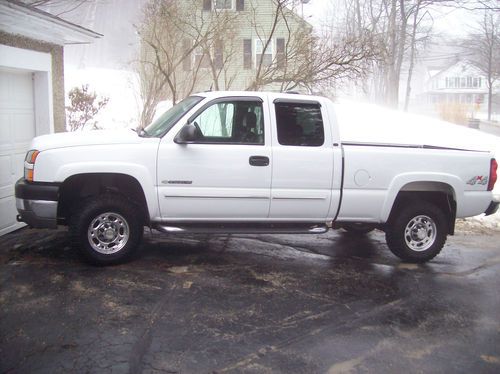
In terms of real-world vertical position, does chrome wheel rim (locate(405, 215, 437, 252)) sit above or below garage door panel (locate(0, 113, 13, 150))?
below

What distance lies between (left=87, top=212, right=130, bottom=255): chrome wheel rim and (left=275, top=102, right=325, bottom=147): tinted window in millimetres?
2048

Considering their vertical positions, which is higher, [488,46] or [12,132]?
[488,46]

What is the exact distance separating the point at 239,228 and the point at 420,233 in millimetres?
A: 2341

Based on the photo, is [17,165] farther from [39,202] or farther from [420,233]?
[420,233]

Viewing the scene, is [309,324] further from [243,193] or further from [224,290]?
[243,193]

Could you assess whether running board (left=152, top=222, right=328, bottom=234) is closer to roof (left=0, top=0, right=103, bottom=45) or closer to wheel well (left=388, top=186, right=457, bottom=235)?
wheel well (left=388, top=186, right=457, bottom=235)

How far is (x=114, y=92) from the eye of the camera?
34.6 m

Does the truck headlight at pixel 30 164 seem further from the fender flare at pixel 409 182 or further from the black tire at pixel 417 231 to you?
the black tire at pixel 417 231

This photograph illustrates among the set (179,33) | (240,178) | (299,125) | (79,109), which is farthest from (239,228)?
(79,109)

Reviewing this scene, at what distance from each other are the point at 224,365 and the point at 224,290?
1506 millimetres

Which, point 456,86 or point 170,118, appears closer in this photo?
point 170,118

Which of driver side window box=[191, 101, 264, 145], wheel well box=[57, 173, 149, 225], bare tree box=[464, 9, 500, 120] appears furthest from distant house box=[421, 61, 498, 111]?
wheel well box=[57, 173, 149, 225]

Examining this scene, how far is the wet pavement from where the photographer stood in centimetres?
363

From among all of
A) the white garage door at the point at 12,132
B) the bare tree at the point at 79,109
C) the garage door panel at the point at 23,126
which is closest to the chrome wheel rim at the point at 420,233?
the white garage door at the point at 12,132
